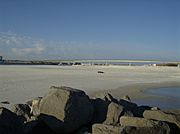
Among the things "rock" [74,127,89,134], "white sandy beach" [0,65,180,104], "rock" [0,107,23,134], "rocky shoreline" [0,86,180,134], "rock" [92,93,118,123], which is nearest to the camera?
"rock" [0,107,23,134]

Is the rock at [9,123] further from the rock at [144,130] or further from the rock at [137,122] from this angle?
the rock at [137,122]

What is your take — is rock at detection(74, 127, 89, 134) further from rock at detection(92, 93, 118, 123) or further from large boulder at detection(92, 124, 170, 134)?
large boulder at detection(92, 124, 170, 134)

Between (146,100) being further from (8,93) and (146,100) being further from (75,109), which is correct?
(75,109)

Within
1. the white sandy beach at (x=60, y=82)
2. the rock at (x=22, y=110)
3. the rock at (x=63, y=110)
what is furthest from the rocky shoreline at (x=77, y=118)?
the white sandy beach at (x=60, y=82)

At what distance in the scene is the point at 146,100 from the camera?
15.6 m

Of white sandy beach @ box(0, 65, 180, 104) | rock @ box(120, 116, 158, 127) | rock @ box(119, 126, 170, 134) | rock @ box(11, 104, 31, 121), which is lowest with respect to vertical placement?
white sandy beach @ box(0, 65, 180, 104)

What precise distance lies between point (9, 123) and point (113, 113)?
9.57 feet

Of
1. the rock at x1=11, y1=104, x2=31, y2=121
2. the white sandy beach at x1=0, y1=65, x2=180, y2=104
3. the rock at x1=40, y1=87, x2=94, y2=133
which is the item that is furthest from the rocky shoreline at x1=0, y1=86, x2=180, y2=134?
the white sandy beach at x1=0, y1=65, x2=180, y2=104

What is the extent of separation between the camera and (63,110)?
7895 millimetres

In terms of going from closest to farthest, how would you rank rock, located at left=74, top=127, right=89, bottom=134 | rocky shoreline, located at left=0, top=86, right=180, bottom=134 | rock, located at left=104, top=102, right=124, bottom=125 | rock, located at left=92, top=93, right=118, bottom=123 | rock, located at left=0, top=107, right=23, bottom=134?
rock, located at left=0, top=107, right=23, bottom=134
rocky shoreline, located at left=0, top=86, right=180, bottom=134
rock, located at left=74, top=127, right=89, bottom=134
rock, located at left=104, top=102, right=124, bottom=125
rock, located at left=92, top=93, right=118, bottom=123

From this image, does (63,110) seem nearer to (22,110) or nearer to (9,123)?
(9,123)

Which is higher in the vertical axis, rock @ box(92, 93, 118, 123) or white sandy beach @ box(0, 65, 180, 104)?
rock @ box(92, 93, 118, 123)

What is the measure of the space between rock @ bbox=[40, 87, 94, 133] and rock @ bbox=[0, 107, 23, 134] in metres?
1.04

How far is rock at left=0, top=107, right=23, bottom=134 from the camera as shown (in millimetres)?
6779
